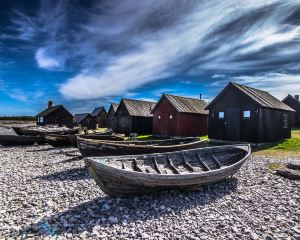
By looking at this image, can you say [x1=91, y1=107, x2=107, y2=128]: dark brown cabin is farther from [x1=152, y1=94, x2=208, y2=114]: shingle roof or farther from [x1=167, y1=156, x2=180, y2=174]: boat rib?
[x1=167, y1=156, x2=180, y2=174]: boat rib

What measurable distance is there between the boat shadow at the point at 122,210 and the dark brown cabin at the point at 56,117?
4694 cm

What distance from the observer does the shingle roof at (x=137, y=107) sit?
3523 centimetres

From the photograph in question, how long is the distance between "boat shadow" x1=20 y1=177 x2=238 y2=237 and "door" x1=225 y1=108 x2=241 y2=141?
44.0 feet

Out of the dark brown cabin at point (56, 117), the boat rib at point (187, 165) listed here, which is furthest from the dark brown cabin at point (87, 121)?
the boat rib at point (187, 165)

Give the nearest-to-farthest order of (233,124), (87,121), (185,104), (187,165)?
(187,165) < (233,124) < (185,104) < (87,121)

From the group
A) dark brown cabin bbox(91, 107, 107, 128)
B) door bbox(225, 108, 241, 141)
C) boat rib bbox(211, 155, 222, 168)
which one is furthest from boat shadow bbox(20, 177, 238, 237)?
dark brown cabin bbox(91, 107, 107, 128)

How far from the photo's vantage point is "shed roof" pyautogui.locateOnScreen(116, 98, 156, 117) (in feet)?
116

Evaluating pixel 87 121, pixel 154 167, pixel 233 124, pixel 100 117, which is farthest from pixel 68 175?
pixel 100 117

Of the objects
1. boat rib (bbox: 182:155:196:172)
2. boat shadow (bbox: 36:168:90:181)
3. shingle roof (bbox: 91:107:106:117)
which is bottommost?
boat shadow (bbox: 36:168:90:181)

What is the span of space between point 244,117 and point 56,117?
136 ft

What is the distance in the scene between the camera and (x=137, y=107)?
36.9 metres

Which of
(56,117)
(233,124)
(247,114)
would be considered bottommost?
(233,124)

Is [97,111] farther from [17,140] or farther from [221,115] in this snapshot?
[221,115]

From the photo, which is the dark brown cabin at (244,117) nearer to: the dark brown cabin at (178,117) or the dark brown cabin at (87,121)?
the dark brown cabin at (178,117)
